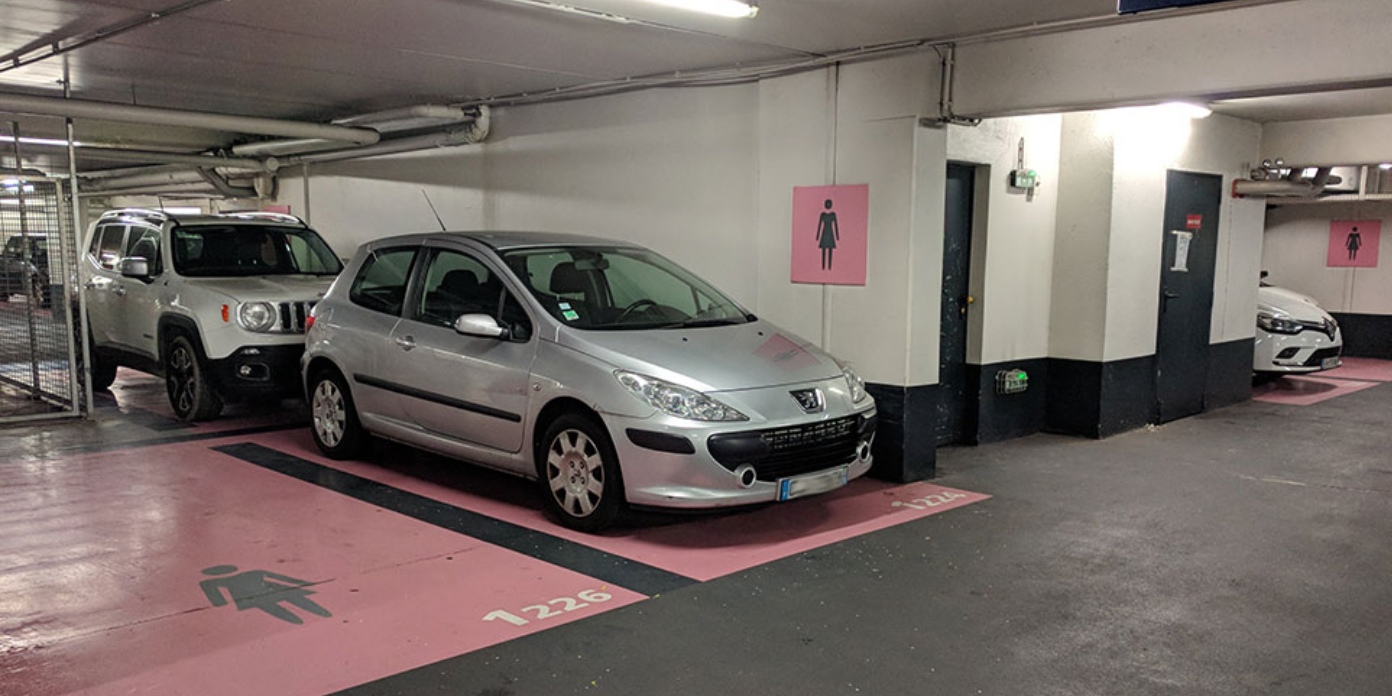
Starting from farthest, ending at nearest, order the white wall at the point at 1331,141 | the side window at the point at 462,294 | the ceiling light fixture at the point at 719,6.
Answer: the white wall at the point at 1331,141 < the side window at the point at 462,294 < the ceiling light fixture at the point at 719,6

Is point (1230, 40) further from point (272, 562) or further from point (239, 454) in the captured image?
point (239, 454)

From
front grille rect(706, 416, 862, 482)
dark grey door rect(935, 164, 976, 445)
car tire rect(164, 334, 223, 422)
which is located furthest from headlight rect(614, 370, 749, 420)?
car tire rect(164, 334, 223, 422)

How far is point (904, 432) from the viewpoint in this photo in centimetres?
628

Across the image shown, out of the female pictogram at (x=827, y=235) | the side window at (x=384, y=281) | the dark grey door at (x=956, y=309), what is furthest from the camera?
the dark grey door at (x=956, y=309)

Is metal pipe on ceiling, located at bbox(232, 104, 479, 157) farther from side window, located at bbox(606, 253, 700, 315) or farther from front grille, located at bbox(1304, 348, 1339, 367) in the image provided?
front grille, located at bbox(1304, 348, 1339, 367)

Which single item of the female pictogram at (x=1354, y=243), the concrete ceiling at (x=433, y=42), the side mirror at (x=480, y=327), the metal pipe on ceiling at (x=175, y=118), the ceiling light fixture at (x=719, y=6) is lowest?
the side mirror at (x=480, y=327)

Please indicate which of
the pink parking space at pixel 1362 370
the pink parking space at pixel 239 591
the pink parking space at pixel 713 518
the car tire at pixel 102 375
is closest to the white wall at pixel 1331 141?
the pink parking space at pixel 1362 370

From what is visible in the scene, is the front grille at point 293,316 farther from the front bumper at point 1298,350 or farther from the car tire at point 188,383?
the front bumper at point 1298,350

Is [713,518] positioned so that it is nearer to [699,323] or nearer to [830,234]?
[699,323]

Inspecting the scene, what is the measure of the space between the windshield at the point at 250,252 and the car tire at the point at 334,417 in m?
1.94

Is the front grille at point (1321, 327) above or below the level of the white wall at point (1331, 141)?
below

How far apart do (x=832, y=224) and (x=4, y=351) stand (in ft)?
28.1

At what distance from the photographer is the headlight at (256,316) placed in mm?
7348

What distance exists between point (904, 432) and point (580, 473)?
7.58 feet
